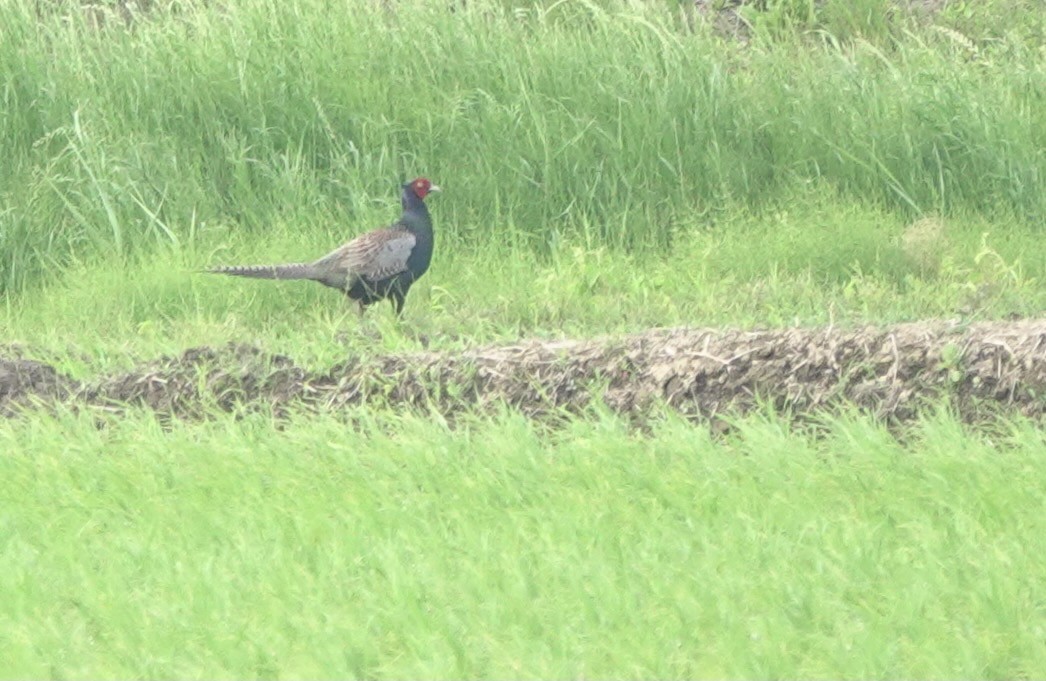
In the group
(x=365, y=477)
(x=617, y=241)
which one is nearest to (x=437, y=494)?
(x=365, y=477)

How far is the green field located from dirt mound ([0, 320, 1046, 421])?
0.12 m

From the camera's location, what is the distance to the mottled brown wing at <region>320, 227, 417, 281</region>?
877 centimetres

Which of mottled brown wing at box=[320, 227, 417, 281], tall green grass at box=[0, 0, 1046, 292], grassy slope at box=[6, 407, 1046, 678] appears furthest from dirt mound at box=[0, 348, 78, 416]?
tall green grass at box=[0, 0, 1046, 292]

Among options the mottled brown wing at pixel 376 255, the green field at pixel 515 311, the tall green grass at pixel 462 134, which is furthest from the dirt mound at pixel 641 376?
the tall green grass at pixel 462 134

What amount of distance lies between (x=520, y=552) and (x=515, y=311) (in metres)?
4.06

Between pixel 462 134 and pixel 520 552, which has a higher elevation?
pixel 520 552

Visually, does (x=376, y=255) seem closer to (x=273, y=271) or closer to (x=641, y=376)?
(x=273, y=271)

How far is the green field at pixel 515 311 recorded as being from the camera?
Answer: 14.4ft

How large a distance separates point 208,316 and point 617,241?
7.00 ft

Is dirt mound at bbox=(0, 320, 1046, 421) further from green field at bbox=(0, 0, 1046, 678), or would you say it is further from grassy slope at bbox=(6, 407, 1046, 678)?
grassy slope at bbox=(6, 407, 1046, 678)

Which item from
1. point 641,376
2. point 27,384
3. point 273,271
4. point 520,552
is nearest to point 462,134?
point 273,271

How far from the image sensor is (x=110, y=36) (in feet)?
37.7

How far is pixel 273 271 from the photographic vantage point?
876 centimetres

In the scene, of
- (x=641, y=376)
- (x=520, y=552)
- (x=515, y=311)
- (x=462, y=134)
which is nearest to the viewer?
(x=520, y=552)
